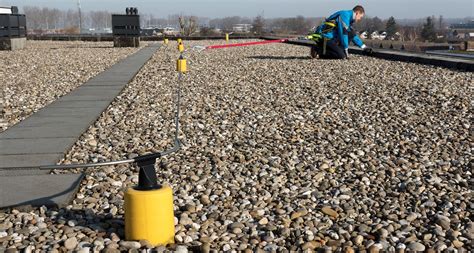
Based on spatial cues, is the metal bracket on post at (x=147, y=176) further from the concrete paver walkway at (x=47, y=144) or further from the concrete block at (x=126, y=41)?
the concrete block at (x=126, y=41)

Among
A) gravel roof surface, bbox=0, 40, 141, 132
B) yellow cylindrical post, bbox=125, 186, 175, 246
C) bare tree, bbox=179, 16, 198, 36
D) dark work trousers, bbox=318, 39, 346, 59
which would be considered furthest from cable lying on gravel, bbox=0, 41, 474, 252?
bare tree, bbox=179, 16, 198, 36

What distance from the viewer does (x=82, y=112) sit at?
289 inches

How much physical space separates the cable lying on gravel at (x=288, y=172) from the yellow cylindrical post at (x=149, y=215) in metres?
0.07

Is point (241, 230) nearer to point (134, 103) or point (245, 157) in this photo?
point (245, 157)

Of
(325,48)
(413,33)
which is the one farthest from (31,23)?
(325,48)

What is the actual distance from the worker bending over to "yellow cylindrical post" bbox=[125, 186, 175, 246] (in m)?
12.3

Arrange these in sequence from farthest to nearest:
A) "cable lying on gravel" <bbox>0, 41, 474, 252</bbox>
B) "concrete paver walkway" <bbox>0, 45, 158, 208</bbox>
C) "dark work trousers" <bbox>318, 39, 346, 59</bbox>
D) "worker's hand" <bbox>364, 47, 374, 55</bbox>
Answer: "worker's hand" <bbox>364, 47, 374, 55</bbox>
"dark work trousers" <bbox>318, 39, 346, 59</bbox>
"concrete paver walkway" <bbox>0, 45, 158, 208</bbox>
"cable lying on gravel" <bbox>0, 41, 474, 252</bbox>

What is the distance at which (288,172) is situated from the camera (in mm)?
4656

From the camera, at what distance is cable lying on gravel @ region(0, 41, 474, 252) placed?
3.38 meters

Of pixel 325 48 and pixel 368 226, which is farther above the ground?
pixel 325 48

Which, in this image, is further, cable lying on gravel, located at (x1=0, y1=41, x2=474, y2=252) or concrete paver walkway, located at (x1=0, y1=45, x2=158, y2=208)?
concrete paver walkway, located at (x1=0, y1=45, x2=158, y2=208)

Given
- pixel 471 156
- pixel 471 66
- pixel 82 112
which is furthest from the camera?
pixel 471 66

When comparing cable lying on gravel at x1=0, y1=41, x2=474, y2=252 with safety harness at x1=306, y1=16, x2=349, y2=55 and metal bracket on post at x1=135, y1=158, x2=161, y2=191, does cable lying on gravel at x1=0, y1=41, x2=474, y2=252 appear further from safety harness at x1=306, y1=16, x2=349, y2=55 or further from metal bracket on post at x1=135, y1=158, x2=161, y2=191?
safety harness at x1=306, y1=16, x2=349, y2=55

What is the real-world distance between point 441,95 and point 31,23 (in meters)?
203
